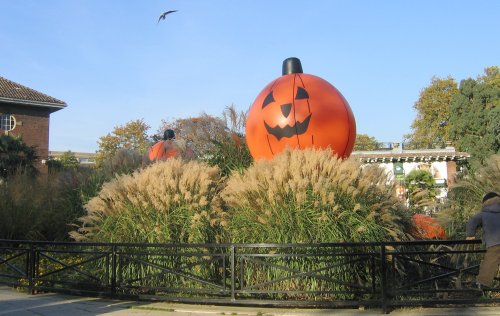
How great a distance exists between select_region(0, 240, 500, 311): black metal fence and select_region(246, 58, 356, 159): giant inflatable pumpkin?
267 centimetres

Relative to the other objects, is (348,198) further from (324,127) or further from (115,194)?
(115,194)

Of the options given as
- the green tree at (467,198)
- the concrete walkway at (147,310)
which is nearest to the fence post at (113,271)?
the concrete walkway at (147,310)

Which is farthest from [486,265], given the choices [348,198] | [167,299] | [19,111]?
[19,111]

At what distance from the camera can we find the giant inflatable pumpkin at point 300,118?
364 inches

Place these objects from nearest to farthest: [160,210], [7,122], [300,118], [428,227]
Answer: [160,210] → [428,227] → [300,118] → [7,122]

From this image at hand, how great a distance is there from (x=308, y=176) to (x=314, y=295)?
5.77ft

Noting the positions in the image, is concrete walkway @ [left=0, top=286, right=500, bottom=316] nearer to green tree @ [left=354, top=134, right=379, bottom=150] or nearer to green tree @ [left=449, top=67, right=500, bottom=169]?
green tree @ [left=449, top=67, right=500, bottom=169]

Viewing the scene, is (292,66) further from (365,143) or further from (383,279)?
(365,143)

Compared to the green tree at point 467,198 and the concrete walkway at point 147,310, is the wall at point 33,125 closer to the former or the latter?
the concrete walkway at point 147,310

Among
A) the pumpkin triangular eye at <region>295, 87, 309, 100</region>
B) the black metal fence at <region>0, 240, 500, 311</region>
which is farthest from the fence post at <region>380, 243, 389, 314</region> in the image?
the pumpkin triangular eye at <region>295, 87, 309, 100</region>

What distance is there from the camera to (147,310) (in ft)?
22.1

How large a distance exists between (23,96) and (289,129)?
1273 inches

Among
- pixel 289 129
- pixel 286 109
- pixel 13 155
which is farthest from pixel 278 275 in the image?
pixel 13 155

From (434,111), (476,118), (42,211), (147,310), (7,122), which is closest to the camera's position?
→ (147,310)
